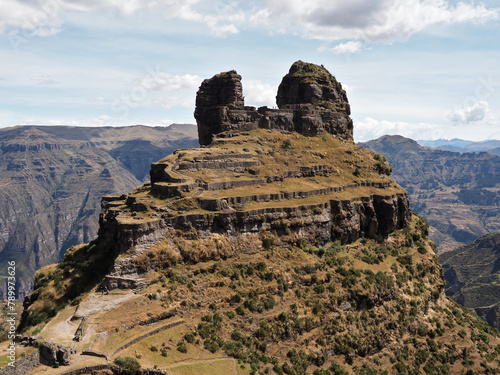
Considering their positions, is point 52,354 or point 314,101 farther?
point 314,101

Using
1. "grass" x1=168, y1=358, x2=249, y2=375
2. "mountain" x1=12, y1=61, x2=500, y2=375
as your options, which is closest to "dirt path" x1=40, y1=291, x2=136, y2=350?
"mountain" x1=12, y1=61, x2=500, y2=375

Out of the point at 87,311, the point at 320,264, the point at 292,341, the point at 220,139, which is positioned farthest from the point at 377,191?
the point at 87,311

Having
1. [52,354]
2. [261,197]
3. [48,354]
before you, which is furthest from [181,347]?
[261,197]

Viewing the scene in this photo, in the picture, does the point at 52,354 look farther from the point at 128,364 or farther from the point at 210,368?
the point at 210,368

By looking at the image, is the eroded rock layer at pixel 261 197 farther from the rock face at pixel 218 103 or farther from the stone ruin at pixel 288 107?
the rock face at pixel 218 103

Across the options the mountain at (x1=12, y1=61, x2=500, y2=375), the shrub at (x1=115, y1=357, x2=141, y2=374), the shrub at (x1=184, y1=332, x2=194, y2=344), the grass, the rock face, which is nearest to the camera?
the shrub at (x1=115, y1=357, x2=141, y2=374)

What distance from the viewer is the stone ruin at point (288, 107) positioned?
324ft

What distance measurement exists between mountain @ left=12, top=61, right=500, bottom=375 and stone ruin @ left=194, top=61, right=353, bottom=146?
1.01 metres

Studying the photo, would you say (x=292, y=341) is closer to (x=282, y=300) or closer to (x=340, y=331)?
(x=282, y=300)

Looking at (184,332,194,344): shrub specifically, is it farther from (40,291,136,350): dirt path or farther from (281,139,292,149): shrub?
(281,139,292,149): shrub

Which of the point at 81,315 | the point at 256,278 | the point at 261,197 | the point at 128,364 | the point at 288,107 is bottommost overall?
the point at 128,364

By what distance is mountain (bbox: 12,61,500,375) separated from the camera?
153ft

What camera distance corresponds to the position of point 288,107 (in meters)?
105

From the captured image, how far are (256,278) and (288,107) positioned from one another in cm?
→ 5683
